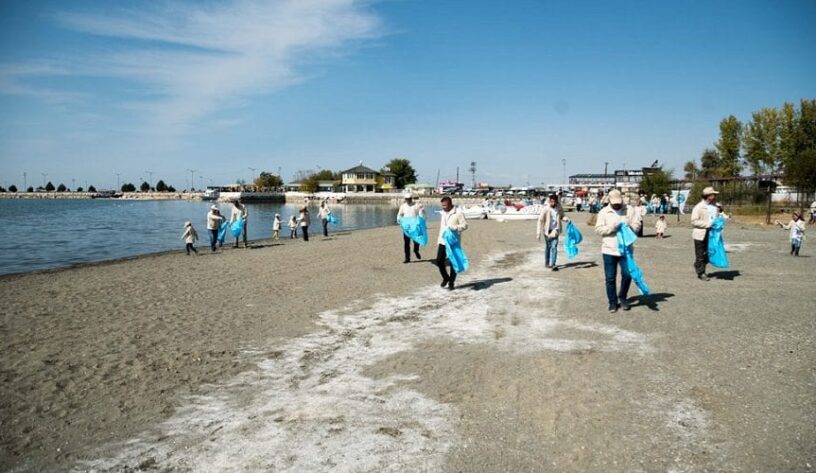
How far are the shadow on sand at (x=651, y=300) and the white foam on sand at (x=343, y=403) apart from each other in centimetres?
158

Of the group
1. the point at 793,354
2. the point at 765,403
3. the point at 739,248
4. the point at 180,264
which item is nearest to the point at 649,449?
the point at 765,403

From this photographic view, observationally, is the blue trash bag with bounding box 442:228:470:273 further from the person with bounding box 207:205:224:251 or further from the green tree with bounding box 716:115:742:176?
the green tree with bounding box 716:115:742:176

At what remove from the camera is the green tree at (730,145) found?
54844 millimetres

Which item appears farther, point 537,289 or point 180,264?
point 180,264

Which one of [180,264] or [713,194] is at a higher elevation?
[713,194]

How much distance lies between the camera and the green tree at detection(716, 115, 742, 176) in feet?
180

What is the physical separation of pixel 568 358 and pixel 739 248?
14.3 meters

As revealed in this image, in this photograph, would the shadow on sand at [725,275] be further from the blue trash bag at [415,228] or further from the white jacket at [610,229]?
the blue trash bag at [415,228]

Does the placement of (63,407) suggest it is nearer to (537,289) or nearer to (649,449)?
(649,449)

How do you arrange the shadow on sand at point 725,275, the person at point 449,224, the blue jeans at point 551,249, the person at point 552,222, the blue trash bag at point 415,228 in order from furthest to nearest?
the blue trash bag at point 415,228
the blue jeans at point 551,249
the person at point 552,222
the shadow on sand at point 725,275
the person at point 449,224

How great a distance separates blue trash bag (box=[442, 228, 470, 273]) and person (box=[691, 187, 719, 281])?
17.0 feet

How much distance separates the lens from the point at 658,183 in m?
50.1

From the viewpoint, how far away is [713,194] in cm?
1082

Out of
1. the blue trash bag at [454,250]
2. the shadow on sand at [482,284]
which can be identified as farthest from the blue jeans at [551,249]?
the blue trash bag at [454,250]
